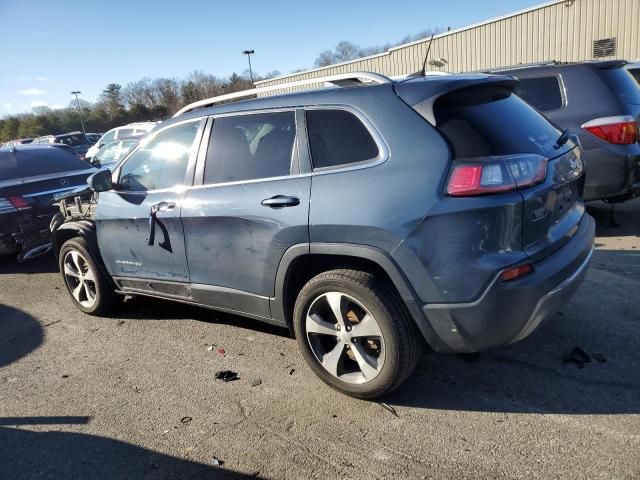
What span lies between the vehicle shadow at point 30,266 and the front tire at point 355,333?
5104mm

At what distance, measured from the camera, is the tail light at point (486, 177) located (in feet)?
8.13

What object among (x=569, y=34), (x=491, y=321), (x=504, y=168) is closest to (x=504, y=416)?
(x=491, y=321)

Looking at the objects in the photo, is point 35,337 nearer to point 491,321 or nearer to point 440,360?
point 440,360

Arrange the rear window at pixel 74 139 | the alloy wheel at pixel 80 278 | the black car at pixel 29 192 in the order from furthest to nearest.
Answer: the rear window at pixel 74 139 → the black car at pixel 29 192 → the alloy wheel at pixel 80 278

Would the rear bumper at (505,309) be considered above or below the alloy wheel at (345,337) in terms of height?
above

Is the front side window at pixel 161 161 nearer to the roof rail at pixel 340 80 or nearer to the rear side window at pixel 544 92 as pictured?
the roof rail at pixel 340 80

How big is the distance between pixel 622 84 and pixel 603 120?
0.52 m

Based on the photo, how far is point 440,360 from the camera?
3.44m

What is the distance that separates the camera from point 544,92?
6.08m

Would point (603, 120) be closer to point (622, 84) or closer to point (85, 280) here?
point (622, 84)

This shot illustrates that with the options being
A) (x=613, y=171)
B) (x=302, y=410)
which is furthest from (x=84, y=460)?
(x=613, y=171)

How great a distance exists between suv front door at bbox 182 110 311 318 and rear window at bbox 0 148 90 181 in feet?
15.8

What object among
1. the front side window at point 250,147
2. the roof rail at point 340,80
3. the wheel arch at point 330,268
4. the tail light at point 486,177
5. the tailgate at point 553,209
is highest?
the roof rail at point 340,80

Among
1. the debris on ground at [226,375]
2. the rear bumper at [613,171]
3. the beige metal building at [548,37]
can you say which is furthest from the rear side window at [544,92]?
the beige metal building at [548,37]
